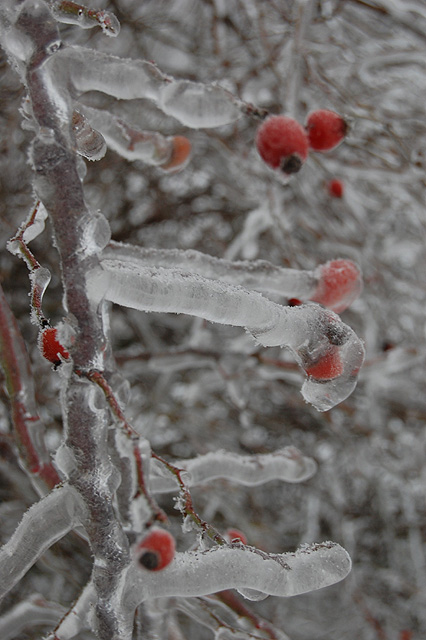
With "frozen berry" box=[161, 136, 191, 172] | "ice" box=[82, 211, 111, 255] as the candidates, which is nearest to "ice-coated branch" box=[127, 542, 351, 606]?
"ice" box=[82, 211, 111, 255]

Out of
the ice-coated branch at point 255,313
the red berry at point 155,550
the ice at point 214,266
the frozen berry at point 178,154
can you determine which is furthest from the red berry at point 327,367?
the frozen berry at point 178,154

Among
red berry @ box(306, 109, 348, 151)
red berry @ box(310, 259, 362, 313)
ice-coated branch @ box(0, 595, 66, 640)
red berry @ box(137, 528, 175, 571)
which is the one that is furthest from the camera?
red berry @ box(306, 109, 348, 151)

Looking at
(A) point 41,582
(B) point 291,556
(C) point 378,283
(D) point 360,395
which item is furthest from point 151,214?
(B) point 291,556

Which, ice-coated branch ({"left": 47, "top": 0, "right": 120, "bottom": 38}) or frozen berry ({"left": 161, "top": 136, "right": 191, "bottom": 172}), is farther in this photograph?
frozen berry ({"left": 161, "top": 136, "right": 191, "bottom": 172})

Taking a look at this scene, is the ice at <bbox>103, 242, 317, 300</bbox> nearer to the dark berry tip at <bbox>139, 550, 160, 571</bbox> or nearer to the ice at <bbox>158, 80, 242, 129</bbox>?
the ice at <bbox>158, 80, 242, 129</bbox>

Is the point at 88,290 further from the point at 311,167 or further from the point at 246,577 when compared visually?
the point at 311,167
